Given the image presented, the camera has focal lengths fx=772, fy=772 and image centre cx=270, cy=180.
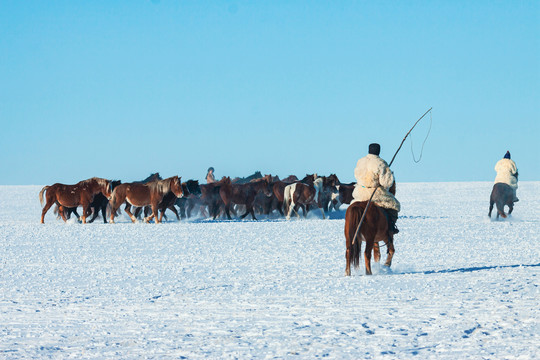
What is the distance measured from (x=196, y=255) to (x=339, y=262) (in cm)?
237

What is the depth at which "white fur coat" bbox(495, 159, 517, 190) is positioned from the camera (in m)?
19.4

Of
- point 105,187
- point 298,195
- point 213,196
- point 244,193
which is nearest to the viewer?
point 105,187

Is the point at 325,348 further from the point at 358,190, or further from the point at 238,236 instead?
the point at 238,236

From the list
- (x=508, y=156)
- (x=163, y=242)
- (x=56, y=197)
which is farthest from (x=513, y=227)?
(x=56, y=197)

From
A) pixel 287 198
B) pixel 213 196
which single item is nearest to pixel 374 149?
pixel 287 198

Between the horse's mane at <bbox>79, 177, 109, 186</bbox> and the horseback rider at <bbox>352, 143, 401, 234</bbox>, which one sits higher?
the horse's mane at <bbox>79, 177, 109, 186</bbox>

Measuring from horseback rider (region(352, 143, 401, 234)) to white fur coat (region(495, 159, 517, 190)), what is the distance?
1187 centimetres

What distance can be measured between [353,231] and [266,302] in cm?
173

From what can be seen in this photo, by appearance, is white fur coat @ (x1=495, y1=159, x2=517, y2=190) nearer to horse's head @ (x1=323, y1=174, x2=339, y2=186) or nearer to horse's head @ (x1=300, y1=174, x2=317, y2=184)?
horse's head @ (x1=300, y1=174, x2=317, y2=184)

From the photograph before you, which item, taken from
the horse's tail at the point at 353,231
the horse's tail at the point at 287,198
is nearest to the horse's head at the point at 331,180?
the horse's tail at the point at 287,198

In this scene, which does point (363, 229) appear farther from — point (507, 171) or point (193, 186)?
point (193, 186)

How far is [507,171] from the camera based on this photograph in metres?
19.4

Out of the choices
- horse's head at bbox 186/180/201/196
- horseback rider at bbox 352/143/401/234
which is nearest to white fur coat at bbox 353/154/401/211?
horseback rider at bbox 352/143/401/234

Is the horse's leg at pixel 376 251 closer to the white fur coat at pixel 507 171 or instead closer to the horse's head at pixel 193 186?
the white fur coat at pixel 507 171
